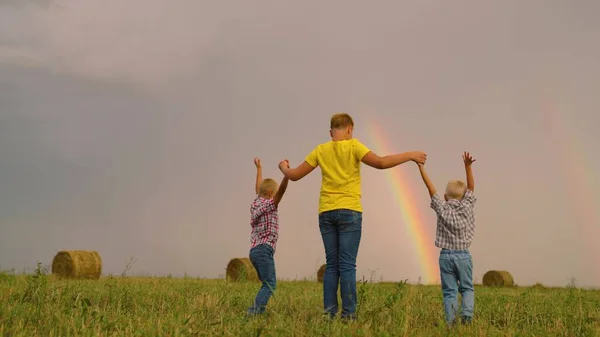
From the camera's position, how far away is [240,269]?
20.0 meters

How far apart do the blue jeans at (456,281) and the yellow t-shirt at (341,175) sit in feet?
4.68

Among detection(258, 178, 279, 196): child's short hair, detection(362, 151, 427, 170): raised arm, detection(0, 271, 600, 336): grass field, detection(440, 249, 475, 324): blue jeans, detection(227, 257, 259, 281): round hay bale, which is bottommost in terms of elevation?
detection(0, 271, 600, 336): grass field

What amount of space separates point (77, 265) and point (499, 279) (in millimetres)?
15433

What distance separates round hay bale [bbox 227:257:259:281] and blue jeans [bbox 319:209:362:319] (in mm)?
12689

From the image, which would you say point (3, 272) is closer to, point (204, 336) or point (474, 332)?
point (204, 336)

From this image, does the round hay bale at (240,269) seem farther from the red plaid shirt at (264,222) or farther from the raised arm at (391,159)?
the raised arm at (391,159)

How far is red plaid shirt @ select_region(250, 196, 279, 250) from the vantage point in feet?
26.2

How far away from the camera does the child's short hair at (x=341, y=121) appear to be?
7.39m

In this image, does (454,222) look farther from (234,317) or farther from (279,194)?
(234,317)

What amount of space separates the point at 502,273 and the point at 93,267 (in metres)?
15.1

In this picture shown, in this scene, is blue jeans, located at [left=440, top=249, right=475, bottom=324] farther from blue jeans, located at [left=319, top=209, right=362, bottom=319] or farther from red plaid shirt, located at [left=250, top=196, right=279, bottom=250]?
red plaid shirt, located at [left=250, top=196, right=279, bottom=250]

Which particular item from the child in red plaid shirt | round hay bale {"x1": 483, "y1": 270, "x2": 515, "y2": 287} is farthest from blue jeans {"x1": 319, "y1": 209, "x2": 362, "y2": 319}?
round hay bale {"x1": 483, "y1": 270, "x2": 515, "y2": 287}

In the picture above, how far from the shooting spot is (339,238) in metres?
7.04

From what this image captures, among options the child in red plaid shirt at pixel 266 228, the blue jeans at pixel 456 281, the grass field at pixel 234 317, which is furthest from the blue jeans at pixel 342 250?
the blue jeans at pixel 456 281
